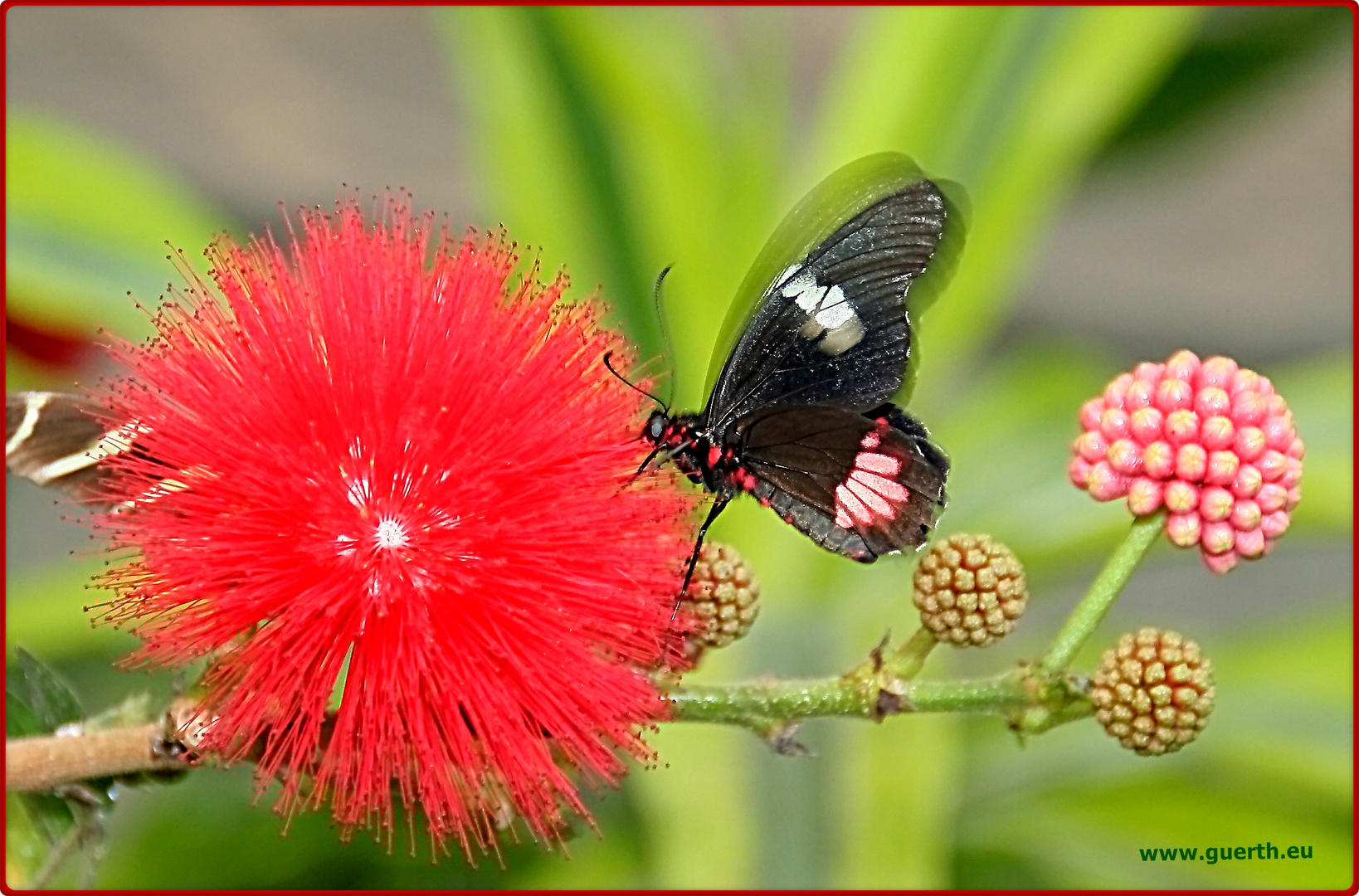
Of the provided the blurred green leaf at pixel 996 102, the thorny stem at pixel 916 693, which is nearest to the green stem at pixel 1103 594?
the thorny stem at pixel 916 693

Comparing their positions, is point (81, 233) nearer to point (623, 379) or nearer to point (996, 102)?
point (623, 379)

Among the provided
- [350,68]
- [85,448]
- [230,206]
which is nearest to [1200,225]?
[350,68]

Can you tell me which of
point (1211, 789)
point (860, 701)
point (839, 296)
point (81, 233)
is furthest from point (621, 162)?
point (1211, 789)

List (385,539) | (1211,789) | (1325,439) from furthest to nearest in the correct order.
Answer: (1211,789), (1325,439), (385,539)

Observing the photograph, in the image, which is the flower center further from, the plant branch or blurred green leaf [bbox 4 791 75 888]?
blurred green leaf [bbox 4 791 75 888]

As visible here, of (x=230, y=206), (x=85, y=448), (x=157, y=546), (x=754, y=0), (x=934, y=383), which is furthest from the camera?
(x=230, y=206)

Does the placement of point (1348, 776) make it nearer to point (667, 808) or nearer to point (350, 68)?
point (667, 808)
